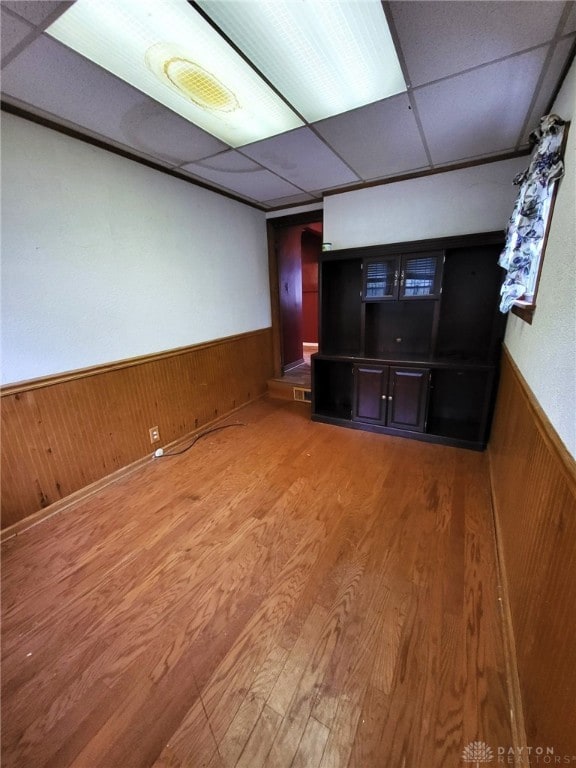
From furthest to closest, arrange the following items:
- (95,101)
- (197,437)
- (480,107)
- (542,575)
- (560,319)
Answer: (197,437) → (480,107) → (95,101) → (560,319) → (542,575)

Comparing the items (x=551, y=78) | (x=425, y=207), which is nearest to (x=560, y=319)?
(x=551, y=78)

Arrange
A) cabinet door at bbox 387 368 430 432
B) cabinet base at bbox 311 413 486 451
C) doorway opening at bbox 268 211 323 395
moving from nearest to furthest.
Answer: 1. cabinet base at bbox 311 413 486 451
2. cabinet door at bbox 387 368 430 432
3. doorway opening at bbox 268 211 323 395

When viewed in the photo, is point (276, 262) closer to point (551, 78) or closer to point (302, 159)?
point (302, 159)

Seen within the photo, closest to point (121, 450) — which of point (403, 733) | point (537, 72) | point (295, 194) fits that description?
point (403, 733)

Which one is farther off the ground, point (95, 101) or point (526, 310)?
point (95, 101)

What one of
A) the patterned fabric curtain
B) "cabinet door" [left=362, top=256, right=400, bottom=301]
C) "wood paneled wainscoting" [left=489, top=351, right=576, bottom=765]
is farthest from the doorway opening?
"wood paneled wainscoting" [left=489, top=351, right=576, bottom=765]

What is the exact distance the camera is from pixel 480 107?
174 cm

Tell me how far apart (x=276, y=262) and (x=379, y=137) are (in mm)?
2108

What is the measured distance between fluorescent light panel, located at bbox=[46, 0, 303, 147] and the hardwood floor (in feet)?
7.95

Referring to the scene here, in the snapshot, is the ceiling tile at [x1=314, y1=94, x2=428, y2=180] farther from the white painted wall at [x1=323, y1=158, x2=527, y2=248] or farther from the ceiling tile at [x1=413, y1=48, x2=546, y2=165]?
the white painted wall at [x1=323, y1=158, x2=527, y2=248]

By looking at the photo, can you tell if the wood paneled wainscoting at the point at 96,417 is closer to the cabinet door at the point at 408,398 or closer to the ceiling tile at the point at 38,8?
the ceiling tile at the point at 38,8

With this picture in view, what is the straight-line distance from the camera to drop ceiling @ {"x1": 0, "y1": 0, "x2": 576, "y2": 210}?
1191 millimetres

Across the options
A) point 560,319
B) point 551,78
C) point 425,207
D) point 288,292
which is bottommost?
point 560,319

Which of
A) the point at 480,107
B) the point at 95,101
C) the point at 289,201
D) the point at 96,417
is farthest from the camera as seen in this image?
the point at 289,201
